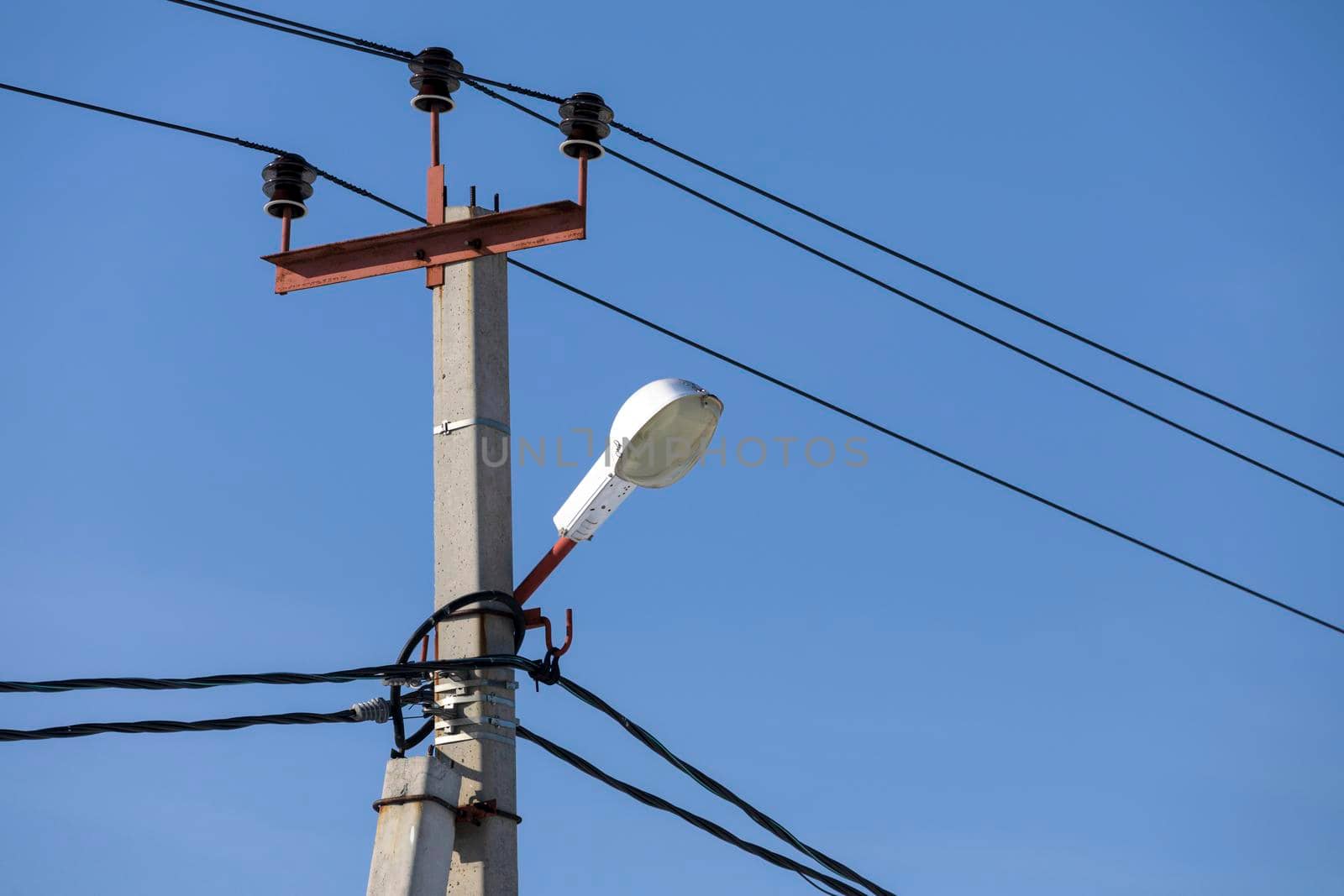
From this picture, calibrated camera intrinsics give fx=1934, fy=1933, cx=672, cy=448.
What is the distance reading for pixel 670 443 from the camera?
697cm

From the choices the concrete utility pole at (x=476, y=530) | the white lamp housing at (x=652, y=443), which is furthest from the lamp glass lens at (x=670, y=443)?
the concrete utility pole at (x=476, y=530)

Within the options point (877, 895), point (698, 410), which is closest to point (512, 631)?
point (698, 410)

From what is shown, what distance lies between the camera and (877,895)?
8297 millimetres

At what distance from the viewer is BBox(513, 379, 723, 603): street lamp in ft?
22.5

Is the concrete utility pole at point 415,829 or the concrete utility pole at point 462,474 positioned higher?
the concrete utility pole at point 462,474

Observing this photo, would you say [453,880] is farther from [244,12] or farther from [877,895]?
[244,12]

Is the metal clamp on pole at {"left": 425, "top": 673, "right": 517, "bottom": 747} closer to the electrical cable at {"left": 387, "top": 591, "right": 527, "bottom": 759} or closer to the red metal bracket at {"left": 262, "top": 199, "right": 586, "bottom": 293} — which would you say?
the electrical cable at {"left": 387, "top": 591, "right": 527, "bottom": 759}

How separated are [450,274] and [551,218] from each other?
1.70 ft

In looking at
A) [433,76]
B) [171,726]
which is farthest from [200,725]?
[433,76]

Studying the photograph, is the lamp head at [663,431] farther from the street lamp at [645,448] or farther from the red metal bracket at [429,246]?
the red metal bracket at [429,246]

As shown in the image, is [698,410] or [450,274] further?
[450,274]

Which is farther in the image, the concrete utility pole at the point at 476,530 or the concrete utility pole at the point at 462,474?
the concrete utility pole at the point at 476,530

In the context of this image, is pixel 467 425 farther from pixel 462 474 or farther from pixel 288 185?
pixel 288 185

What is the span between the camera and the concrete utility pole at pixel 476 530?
23.2 feet
